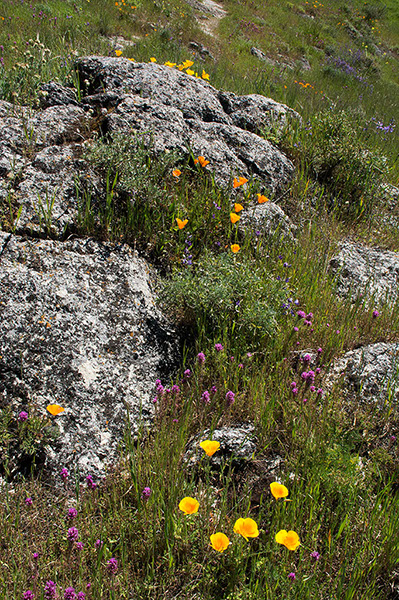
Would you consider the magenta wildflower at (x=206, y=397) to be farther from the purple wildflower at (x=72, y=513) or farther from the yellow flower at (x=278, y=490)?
the purple wildflower at (x=72, y=513)

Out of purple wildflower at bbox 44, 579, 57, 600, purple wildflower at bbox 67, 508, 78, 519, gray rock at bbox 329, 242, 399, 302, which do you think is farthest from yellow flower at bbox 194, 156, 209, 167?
purple wildflower at bbox 44, 579, 57, 600

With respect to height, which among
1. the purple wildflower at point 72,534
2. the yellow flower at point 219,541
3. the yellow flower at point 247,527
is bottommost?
the purple wildflower at point 72,534

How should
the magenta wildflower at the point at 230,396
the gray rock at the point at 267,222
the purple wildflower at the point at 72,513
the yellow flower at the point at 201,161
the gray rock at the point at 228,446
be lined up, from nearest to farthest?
the purple wildflower at the point at 72,513 < the gray rock at the point at 228,446 < the magenta wildflower at the point at 230,396 < the yellow flower at the point at 201,161 < the gray rock at the point at 267,222

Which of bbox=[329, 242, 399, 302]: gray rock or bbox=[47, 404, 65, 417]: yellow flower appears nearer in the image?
bbox=[47, 404, 65, 417]: yellow flower

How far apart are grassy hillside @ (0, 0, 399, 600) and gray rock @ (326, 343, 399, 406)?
96 mm

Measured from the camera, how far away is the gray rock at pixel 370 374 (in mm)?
2641

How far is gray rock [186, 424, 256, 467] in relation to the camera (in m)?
2.25

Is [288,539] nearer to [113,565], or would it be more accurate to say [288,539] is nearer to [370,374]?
[113,565]

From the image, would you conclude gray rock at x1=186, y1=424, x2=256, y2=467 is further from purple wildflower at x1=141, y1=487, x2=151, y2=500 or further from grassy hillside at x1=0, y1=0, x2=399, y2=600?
purple wildflower at x1=141, y1=487, x2=151, y2=500

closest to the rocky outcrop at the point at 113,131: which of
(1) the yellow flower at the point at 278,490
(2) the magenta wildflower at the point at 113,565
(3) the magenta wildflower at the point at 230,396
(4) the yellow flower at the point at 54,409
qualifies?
(4) the yellow flower at the point at 54,409

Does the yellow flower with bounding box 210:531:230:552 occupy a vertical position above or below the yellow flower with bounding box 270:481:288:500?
below

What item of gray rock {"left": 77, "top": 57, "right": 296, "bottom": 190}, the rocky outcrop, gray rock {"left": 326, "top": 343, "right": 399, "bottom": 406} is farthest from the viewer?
gray rock {"left": 77, "top": 57, "right": 296, "bottom": 190}

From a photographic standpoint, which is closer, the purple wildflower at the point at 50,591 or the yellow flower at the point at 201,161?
the purple wildflower at the point at 50,591

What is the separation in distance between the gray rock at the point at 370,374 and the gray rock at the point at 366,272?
0.75 m
